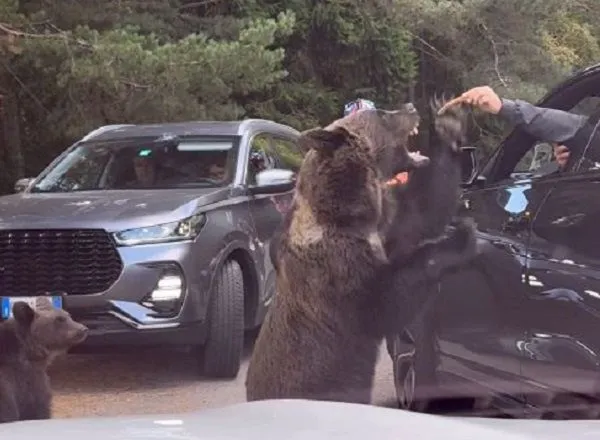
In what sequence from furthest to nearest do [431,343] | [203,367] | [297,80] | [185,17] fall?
[297,80], [185,17], [203,367], [431,343]

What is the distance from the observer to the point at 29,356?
5988 millimetres

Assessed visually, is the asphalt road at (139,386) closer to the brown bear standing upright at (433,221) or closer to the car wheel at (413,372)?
the car wheel at (413,372)

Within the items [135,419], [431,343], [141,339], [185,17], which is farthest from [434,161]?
[185,17]

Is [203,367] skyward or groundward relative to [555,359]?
groundward

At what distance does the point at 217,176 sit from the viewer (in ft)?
28.8

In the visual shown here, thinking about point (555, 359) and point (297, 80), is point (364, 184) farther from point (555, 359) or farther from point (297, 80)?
point (297, 80)

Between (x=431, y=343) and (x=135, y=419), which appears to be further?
(x=431, y=343)

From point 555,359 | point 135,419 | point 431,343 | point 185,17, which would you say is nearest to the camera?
point 135,419

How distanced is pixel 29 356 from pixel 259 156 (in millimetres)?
3704

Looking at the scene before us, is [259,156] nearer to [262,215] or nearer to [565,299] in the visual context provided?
[262,215]

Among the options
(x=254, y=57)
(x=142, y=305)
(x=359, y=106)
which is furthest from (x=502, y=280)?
(x=254, y=57)

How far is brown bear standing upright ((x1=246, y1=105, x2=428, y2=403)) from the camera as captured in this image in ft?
15.4

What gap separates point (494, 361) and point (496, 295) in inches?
12.0

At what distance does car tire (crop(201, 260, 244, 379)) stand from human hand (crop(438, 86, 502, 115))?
3445mm
